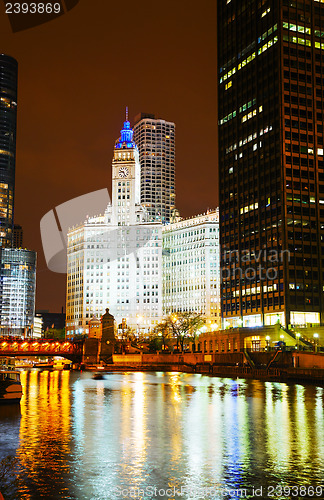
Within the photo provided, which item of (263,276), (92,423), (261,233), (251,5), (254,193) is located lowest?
(92,423)

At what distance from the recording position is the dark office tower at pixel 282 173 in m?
169

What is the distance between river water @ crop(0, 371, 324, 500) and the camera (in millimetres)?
26859

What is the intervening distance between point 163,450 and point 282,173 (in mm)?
145431

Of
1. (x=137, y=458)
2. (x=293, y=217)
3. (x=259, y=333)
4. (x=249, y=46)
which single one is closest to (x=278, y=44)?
(x=249, y=46)

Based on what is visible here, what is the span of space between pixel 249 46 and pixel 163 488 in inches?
7542

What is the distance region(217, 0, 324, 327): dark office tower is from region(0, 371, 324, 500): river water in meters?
105

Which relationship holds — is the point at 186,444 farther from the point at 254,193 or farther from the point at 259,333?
the point at 254,193

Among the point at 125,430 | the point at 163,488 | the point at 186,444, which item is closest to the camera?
the point at 163,488

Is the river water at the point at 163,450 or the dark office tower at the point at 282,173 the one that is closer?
the river water at the point at 163,450

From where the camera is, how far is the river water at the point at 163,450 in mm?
26859

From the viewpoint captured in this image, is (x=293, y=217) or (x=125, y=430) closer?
(x=125, y=430)

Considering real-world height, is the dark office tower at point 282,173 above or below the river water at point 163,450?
above

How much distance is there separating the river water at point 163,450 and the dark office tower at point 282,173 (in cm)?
10541

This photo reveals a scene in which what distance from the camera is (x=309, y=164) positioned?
6924 inches
